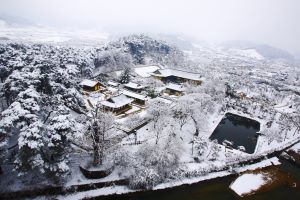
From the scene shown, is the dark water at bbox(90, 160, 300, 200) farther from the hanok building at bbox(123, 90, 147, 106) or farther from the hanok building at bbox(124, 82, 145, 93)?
the hanok building at bbox(124, 82, 145, 93)

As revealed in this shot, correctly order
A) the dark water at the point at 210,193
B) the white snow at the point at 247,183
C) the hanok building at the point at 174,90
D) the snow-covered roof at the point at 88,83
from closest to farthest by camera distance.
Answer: the dark water at the point at 210,193 → the white snow at the point at 247,183 → the snow-covered roof at the point at 88,83 → the hanok building at the point at 174,90

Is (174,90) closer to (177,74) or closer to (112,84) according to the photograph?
(177,74)

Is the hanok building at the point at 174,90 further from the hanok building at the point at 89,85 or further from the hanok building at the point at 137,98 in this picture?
the hanok building at the point at 89,85

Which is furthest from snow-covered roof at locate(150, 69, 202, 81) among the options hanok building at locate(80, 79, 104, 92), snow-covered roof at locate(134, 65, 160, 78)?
hanok building at locate(80, 79, 104, 92)

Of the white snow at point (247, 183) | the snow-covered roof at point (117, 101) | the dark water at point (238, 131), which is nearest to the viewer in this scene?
the white snow at point (247, 183)

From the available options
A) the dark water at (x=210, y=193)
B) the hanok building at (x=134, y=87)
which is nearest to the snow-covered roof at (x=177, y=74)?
the hanok building at (x=134, y=87)

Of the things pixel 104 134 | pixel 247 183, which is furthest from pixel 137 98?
pixel 247 183
